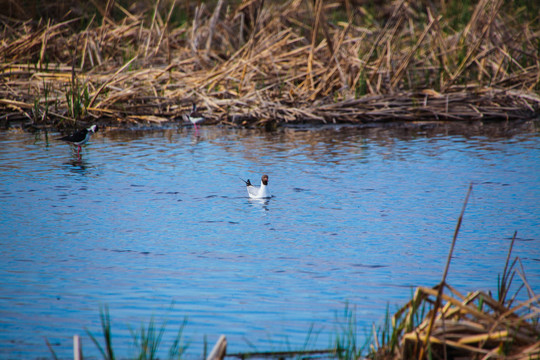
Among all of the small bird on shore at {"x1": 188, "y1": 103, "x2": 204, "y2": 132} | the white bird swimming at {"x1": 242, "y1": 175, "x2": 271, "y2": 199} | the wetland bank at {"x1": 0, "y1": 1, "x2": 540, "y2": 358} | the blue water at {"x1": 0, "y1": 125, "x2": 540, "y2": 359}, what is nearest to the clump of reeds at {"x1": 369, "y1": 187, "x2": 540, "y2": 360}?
the wetland bank at {"x1": 0, "y1": 1, "x2": 540, "y2": 358}

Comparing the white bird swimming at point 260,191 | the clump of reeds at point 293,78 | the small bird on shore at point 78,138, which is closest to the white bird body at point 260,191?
the white bird swimming at point 260,191

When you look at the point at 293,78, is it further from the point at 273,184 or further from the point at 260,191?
the point at 260,191

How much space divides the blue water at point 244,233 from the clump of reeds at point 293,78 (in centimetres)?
225

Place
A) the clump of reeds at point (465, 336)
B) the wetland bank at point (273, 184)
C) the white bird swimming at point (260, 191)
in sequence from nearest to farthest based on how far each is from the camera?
the clump of reeds at point (465, 336)
the wetland bank at point (273, 184)
the white bird swimming at point (260, 191)

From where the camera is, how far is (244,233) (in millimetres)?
7293

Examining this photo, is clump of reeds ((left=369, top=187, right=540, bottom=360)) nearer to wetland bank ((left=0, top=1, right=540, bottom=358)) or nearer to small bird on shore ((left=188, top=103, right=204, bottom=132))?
wetland bank ((left=0, top=1, right=540, bottom=358))

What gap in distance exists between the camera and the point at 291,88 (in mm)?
15727

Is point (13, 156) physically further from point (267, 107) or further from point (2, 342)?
point (2, 342)

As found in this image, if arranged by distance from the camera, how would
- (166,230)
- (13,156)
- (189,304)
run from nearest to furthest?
(189,304)
(166,230)
(13,156)

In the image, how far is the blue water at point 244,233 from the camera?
16.2 ft

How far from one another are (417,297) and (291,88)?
40.2ft

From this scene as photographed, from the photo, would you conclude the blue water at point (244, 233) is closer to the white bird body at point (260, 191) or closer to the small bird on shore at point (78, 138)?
the white bird body at point (260, 191)

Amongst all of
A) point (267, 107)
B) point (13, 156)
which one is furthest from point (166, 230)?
point (267, 107)

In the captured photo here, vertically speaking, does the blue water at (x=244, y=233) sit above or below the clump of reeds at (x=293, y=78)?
below
